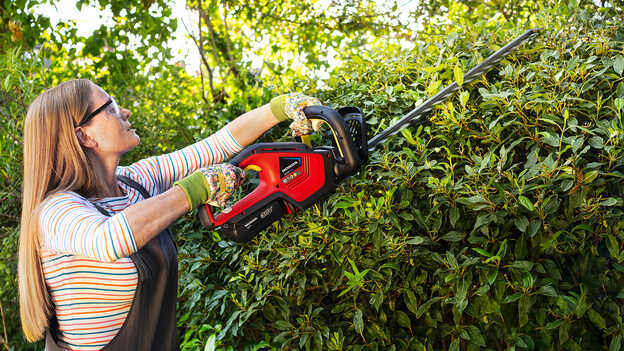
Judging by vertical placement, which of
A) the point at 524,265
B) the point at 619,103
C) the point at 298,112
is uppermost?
the point at 298,112

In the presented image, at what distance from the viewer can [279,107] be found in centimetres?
189

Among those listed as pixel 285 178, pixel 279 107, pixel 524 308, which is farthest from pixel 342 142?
pixel 524 308

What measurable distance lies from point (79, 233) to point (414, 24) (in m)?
5.10

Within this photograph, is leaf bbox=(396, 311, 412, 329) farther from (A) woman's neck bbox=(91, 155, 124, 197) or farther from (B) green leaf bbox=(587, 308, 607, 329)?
(A) woman's neck bbox=(91, 155, 124, 197)

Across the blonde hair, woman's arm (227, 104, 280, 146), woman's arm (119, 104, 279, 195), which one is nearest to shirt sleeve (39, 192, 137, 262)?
the blonde hair

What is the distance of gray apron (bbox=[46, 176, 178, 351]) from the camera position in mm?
1641

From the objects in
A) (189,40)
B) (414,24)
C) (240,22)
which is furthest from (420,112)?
(240,22)

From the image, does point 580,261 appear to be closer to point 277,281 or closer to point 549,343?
point 549,343

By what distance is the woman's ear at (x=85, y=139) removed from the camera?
5.73ft

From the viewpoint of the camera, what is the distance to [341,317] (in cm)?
203

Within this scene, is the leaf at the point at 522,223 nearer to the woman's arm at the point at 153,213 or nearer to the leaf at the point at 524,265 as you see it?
the leaf at the point at 524,265

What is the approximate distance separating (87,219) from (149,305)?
455 mm

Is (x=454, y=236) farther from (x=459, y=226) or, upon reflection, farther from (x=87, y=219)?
(x=87, y=219)

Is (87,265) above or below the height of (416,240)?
above
